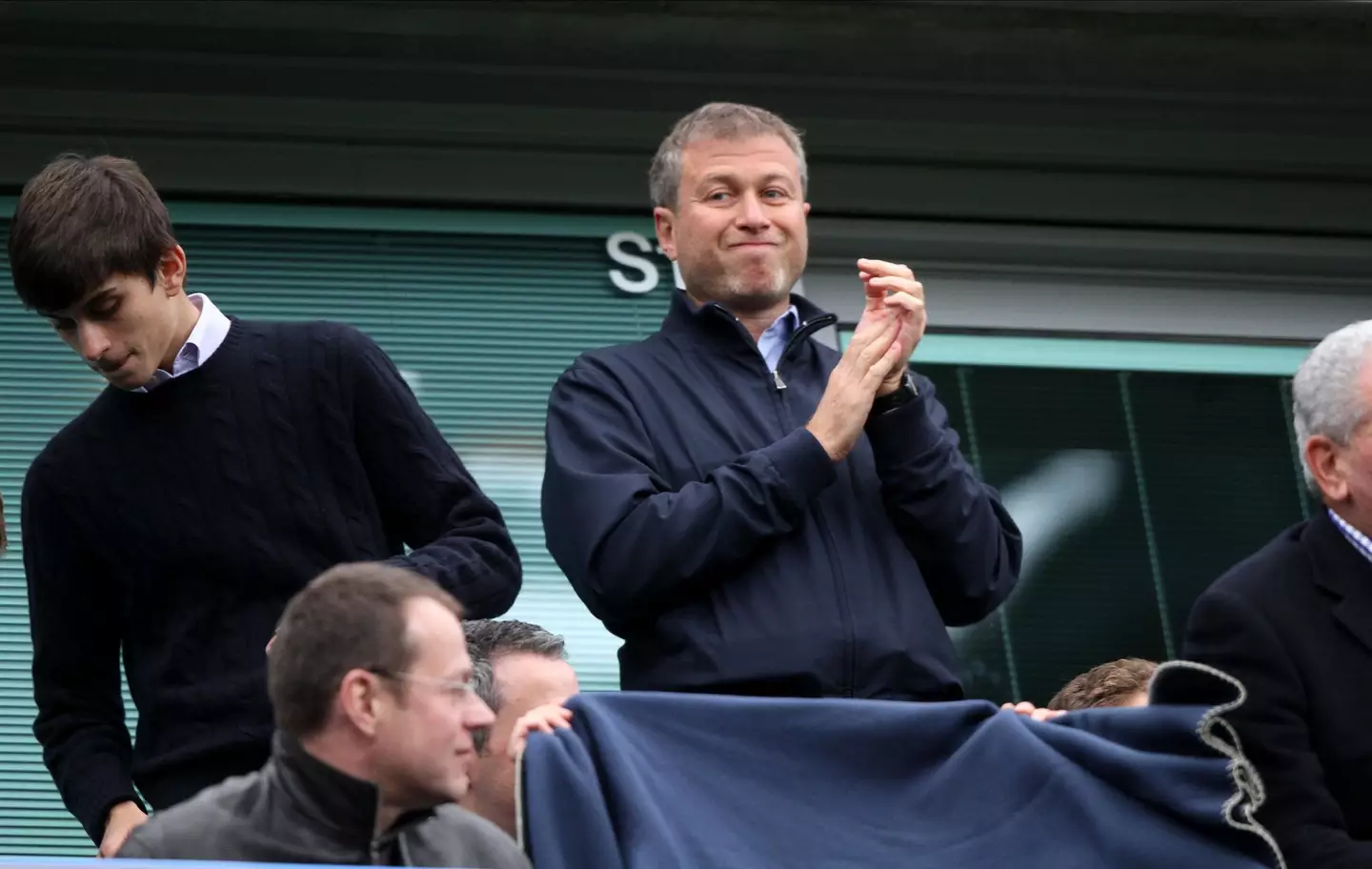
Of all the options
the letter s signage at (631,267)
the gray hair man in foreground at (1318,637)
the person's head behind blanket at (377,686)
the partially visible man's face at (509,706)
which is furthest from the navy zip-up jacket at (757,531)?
the letter s signage at (631,267)

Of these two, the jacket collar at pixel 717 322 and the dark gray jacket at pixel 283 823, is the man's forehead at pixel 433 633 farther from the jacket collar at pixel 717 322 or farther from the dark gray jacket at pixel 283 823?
the jacket collar at pixel 717 322

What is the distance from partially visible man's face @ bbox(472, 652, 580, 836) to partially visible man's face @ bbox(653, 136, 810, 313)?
31.6 inches

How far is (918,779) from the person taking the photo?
4.32 meters

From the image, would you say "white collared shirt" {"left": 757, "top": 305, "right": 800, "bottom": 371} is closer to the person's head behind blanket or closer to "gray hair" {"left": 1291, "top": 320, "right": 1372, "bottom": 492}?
"gray hair" {"left": 1291, "top": 320, "right": 1372, "bottom": 492}

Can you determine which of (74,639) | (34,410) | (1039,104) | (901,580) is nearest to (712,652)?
(901,580)

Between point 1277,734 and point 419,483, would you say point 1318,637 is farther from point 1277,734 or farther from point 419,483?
point 419,483

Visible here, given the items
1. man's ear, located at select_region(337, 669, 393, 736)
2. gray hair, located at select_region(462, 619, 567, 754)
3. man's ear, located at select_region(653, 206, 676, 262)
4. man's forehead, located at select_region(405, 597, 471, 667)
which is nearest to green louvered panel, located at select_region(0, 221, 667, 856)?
gray hair, located at select_region(462, 619, 567, 754)

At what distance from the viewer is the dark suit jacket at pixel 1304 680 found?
4027 mm

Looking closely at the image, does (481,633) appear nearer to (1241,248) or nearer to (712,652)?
(712,652)

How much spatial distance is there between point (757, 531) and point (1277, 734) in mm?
952

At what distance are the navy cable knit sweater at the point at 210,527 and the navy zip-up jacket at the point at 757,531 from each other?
24 cm

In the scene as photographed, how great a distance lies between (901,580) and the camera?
15.1ft

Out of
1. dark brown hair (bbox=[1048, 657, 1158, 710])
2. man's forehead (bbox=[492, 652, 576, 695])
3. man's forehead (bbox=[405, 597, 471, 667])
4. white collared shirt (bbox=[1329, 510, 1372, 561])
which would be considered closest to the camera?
man's forehead (bbox=[405, 597, 471, 667])

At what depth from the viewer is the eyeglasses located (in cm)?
380
